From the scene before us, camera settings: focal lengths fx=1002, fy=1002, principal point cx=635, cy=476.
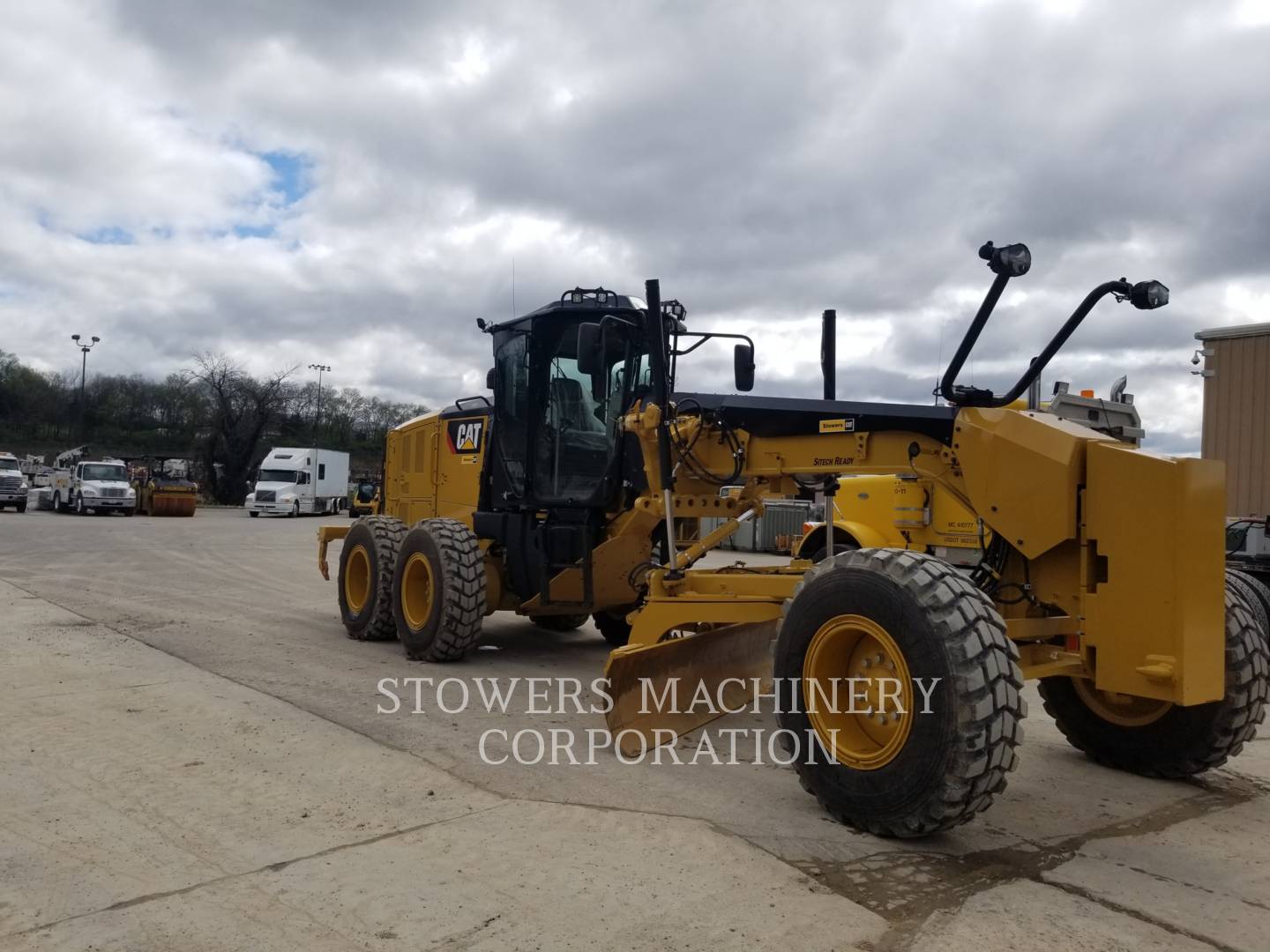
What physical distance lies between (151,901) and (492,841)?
4.19ft

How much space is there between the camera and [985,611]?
13.1ft

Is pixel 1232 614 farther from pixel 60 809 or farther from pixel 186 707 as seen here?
pixel 186 707

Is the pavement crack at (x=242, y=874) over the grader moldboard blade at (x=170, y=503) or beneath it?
beneath

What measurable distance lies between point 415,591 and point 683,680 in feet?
11.6

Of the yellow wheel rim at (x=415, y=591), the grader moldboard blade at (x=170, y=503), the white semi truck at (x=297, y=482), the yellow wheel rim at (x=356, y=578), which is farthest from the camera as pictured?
the white semi truck at (x=297, y=482)

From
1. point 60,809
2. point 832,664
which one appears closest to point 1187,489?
point 832,664

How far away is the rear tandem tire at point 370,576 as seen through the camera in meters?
9.34

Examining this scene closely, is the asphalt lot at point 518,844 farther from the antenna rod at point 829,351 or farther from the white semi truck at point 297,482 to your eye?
the white semi truck at point 297,482

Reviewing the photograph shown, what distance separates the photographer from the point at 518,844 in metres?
4.14

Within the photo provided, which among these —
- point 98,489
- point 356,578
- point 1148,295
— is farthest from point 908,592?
point 98,489

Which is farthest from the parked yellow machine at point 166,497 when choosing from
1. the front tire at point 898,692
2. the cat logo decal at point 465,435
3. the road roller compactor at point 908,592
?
the front tire at point 898,692

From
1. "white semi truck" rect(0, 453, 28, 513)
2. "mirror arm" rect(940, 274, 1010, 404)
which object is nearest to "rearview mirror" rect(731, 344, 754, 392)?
"mirror arm" rect(940, 274, 1010, 404)

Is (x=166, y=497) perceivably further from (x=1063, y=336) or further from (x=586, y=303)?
(x=1063, y=336)

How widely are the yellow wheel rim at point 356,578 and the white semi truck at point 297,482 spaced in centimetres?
2992
